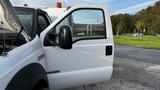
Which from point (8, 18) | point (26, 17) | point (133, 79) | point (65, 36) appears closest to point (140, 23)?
point (133, 79)

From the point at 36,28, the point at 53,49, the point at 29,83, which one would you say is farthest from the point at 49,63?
the point at 29,83

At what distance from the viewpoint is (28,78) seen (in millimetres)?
3574

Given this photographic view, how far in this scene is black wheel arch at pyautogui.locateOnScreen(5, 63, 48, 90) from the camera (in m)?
3.27

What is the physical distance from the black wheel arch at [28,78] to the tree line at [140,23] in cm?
7275

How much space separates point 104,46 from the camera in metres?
5.63

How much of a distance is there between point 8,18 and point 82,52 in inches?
67.7

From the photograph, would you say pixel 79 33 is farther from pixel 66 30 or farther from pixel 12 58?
pixel 12 58

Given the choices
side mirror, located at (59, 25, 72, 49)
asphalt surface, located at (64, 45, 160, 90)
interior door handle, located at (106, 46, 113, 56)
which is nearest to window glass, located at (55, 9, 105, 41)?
interior door handle, located at (106, 46, 113, 56)

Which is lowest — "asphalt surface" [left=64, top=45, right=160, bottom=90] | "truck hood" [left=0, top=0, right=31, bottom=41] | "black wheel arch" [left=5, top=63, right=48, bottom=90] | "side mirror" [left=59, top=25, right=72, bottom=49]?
"asphalt surface" [left=64, top=45, right=160, bottom=90]

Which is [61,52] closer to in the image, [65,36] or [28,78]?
[65,36]

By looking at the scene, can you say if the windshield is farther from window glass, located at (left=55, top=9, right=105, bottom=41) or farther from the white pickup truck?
window glass, located at (left=55, top=9, right=105, bottom=41)

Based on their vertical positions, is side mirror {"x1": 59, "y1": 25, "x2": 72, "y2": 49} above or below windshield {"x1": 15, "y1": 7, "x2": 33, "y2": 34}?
below

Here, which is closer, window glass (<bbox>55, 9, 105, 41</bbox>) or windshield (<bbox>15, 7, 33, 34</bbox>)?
windshield (<bbox>15, 7, 33, 34</bbox>)

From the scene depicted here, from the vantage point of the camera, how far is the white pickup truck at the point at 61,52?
11.5 feet
